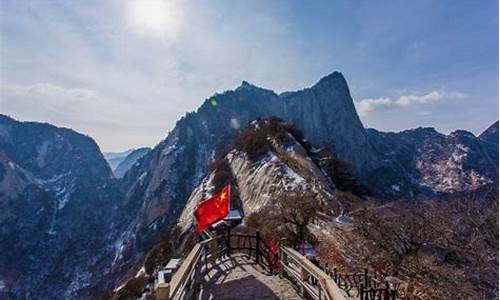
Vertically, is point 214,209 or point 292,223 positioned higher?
point 214,209

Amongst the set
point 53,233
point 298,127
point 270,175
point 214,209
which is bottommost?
point 53,233

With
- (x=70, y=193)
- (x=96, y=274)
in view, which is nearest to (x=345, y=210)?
(x=96, y=274)

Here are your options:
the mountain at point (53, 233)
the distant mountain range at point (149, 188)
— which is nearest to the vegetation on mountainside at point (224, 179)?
the distant mountain range at point (149, 188)

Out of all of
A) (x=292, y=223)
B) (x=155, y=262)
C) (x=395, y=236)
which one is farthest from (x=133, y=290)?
(x=395, y=236)

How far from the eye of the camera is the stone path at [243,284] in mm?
9938

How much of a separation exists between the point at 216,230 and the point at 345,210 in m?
20.9

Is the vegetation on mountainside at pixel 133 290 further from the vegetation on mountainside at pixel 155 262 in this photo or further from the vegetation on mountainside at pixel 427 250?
the vegetation on mountainside at pixel 427 250

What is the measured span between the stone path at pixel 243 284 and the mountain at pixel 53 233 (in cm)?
9949

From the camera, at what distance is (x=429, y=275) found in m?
20.4

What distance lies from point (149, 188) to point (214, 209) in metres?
120

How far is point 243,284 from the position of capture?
436 inches

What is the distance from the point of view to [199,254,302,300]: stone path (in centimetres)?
994

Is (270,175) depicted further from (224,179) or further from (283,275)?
(283,275)

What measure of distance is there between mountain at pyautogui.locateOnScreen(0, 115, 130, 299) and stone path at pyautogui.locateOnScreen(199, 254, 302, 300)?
326ft
